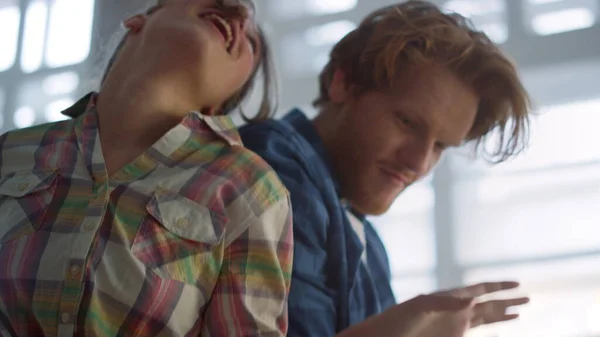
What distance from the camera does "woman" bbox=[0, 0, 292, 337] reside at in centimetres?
51

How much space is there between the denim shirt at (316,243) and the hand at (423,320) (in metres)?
0.08

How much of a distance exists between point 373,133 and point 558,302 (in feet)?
1.01

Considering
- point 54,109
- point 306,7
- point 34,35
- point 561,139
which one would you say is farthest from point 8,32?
point 561,139

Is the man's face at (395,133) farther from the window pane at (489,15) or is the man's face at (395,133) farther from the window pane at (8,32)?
the window pane at (8,32)

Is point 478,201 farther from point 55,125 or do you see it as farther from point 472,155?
point 55,125

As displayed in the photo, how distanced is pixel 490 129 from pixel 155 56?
1.37 ft

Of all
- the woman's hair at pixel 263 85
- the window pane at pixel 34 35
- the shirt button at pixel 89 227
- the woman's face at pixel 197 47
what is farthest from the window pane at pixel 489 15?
the shirt button at pixel 89 227

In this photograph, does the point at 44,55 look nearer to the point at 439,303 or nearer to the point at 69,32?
the point at 69,32

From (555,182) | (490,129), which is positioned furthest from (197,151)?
(555,182)

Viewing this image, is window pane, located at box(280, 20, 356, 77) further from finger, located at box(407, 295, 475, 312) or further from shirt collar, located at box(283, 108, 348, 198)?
finger, located at box(407, 295, 475, 312)

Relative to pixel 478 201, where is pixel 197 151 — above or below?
above

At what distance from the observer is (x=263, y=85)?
32.1 inches

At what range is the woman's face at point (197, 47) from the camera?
0.63 meters

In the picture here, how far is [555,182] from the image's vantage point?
3.09ft
